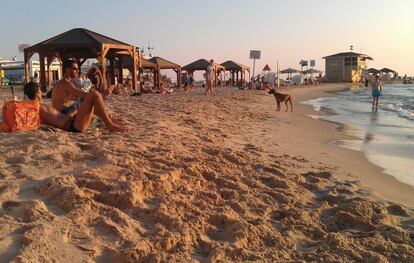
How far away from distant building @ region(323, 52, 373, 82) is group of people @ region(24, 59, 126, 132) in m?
60.6

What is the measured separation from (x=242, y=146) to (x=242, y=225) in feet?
10.0

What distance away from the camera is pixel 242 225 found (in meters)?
2.93

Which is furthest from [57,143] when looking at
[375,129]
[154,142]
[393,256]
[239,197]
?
[375,129]

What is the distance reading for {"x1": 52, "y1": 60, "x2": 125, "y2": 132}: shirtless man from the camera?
509cm

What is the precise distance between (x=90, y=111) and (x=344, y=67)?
2480 inches

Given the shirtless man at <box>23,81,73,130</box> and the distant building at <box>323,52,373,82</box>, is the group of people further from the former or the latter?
the distant building at <box>323,52,373,82</box>

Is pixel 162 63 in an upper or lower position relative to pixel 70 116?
upper

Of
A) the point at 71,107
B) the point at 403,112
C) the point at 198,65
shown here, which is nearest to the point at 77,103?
the point at 71,107

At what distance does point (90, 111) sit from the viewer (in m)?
5.18

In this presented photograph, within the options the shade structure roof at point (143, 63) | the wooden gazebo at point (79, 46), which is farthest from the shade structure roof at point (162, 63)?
the wooden gazebo at point (79, 46)

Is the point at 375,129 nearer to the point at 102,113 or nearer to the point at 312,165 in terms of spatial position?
the point at 312,165

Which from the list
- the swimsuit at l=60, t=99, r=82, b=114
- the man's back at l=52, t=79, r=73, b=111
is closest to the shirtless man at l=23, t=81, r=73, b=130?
the swimsuit at l=60, t=99, r=82, b=114

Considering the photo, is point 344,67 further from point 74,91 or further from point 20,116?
point 20,116

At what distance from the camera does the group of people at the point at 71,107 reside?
5.12 meters
